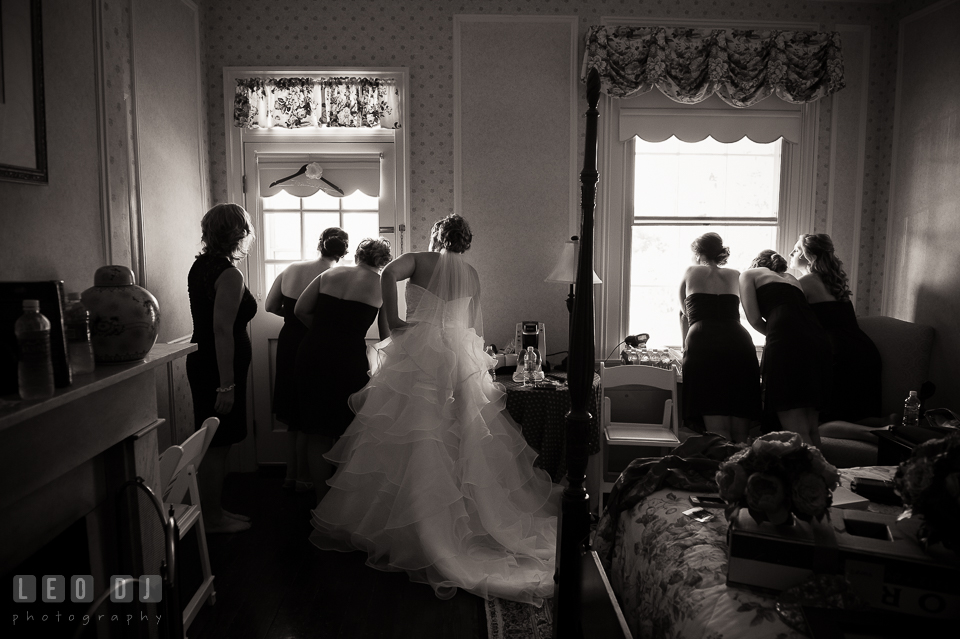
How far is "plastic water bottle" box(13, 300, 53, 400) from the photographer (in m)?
1.54

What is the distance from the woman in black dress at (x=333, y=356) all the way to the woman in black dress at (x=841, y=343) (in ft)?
8.60

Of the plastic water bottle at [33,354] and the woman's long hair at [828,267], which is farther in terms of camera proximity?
the woman's long hair at [828,267]

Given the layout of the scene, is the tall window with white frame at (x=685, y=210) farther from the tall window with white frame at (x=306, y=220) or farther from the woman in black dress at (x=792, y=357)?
the tall window with white frame at (x=306, y=220)

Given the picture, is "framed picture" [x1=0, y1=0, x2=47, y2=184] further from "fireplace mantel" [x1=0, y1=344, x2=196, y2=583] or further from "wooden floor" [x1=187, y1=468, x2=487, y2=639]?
"wooden floor" [x1=187, y1=468, x2=487, y2=639]

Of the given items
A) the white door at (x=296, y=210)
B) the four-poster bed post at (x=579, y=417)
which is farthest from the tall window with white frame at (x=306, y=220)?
the four-poster bed post at (x=579, y=417)

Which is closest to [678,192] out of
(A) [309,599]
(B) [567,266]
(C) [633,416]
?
(B) [567,266]

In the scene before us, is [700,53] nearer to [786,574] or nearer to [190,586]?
[786,574]

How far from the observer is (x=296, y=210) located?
13.9ft

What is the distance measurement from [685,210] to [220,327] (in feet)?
10.2

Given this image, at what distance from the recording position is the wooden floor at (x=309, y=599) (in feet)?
7.98

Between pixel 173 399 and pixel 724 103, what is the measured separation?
155 inches

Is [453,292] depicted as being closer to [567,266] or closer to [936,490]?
[567,266]

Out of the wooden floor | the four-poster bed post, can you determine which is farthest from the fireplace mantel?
the four-poster bed post

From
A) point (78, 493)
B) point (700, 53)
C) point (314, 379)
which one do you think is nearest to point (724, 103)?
point (700, 53)
